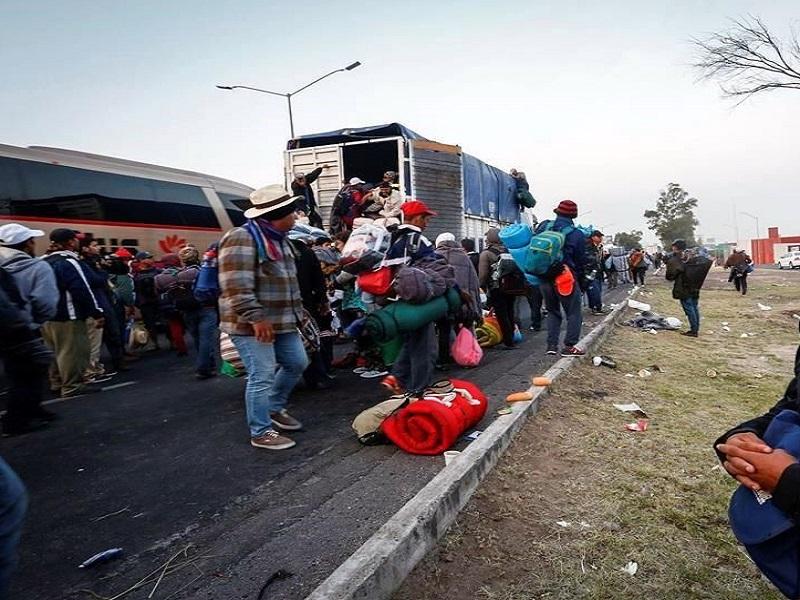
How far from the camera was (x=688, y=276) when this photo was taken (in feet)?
33.3

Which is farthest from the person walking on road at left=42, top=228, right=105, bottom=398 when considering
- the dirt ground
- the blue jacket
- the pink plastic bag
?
the blue jacket

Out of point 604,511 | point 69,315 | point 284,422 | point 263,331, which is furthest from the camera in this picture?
point 69,315

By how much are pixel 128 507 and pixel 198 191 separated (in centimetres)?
1311

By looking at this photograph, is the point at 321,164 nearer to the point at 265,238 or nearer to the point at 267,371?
the point at 265,238

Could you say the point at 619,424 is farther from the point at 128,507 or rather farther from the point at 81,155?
the point at 81,155

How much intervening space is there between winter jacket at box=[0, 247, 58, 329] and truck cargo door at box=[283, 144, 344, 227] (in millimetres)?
5751

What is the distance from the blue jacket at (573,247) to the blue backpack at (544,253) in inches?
9.8

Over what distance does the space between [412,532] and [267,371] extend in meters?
1.89

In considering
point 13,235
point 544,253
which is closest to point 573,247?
point 544,253

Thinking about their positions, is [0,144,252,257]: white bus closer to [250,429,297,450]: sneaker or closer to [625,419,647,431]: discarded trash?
[250,429,297,450]: sneaker

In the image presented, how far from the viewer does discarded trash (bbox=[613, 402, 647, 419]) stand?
4930mm

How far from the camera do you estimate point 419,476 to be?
135 inches

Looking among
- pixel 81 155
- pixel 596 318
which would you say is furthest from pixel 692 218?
pixel 81 155

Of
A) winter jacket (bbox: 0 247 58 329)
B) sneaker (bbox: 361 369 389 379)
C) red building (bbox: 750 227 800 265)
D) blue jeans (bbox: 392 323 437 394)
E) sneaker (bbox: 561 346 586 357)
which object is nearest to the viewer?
blue jeans (bbox: 392 323 437 394)
